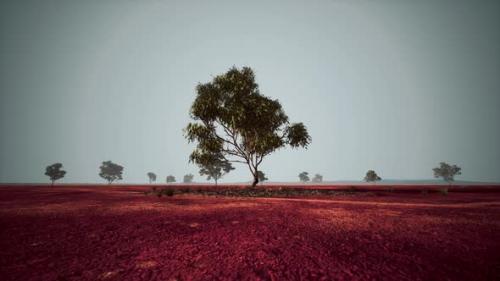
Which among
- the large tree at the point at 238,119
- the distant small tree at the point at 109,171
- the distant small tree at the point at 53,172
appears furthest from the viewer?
the distant small tree at the point at 109,171

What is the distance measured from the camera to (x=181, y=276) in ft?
14.3

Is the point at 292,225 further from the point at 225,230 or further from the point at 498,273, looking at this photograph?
the point at 498,273

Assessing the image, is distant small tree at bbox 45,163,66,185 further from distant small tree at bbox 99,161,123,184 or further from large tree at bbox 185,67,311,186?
large tree at bbox 185,67,311,186

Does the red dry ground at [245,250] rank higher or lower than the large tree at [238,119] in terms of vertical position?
lower

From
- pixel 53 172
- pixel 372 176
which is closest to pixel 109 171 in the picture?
pixel 53 172

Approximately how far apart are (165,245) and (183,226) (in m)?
2.25

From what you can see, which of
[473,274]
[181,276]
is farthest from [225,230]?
[473,274]

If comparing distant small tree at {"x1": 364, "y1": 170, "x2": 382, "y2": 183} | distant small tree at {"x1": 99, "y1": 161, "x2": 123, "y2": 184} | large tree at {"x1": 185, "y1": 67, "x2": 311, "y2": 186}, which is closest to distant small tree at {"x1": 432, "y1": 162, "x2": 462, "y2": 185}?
distant small tree at {"x1": 364, "y1": 170, "x2": 382, "y2": 183}

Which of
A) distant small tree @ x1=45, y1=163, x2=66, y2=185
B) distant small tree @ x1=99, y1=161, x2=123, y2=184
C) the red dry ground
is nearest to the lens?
the red dry ground

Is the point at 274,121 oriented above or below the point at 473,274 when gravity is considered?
above

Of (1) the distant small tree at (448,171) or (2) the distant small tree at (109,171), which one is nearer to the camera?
(1) the distant small tree at (448,171)

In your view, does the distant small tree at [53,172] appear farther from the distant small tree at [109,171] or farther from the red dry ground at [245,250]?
the red dry ground at [245,250]

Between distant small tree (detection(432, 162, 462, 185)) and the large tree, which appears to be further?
distant small tree (detection(432, 162, 462, 185))

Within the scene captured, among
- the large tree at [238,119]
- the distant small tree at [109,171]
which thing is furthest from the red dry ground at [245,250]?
the distant small tree at [109,171]
